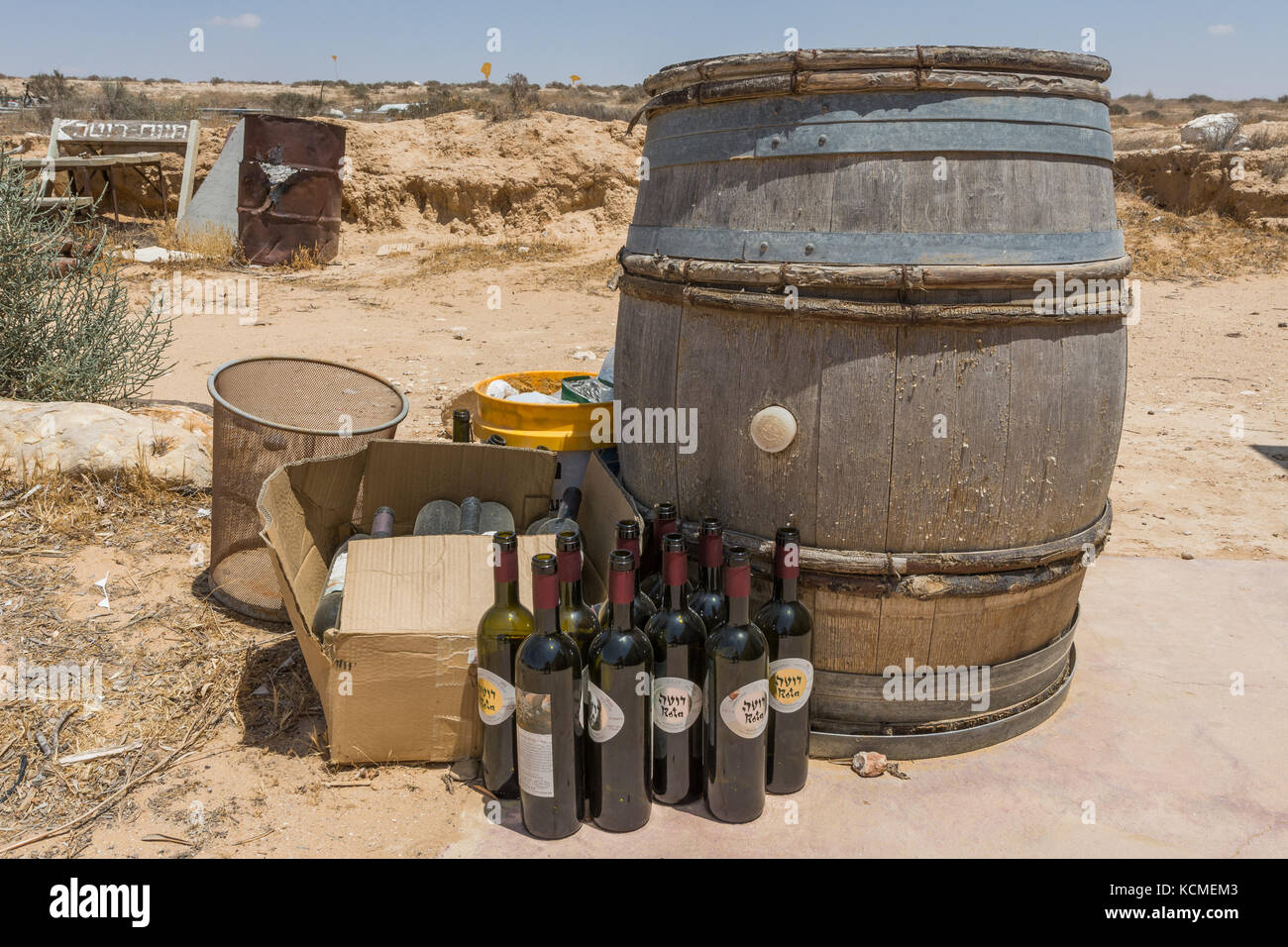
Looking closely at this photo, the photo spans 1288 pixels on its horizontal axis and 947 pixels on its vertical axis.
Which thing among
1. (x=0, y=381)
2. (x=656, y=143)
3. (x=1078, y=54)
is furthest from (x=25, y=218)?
(x=1078, y=54)

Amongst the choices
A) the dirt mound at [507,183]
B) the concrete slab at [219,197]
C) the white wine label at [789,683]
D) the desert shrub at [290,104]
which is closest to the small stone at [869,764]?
the white wine label at [789,683]

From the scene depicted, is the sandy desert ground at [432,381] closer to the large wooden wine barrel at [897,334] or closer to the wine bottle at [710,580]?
the wine bottle at [710,580]

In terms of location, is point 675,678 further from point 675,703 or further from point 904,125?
point 904,125

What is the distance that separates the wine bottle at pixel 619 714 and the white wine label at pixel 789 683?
32 centimetres

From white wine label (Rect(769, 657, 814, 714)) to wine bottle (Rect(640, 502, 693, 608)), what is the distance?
34 cm

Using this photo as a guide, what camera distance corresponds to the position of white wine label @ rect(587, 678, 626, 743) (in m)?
2.35

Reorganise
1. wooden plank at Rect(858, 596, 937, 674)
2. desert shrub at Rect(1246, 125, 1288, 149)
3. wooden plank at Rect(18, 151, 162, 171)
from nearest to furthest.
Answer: wooden plank at Rect(858, 596, 937, 674), wooden plank at Rect(18, 151, 162, 171), desert shrub at Rect(1246, 125, 1288, 149)

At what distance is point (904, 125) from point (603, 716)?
1.65 m

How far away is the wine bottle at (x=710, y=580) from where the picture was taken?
250 cm

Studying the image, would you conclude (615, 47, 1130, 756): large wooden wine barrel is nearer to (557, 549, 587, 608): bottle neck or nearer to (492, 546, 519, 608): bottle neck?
(557, 549, 587, 608): bottle neck

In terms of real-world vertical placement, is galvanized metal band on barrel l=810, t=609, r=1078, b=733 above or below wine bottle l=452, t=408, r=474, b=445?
below

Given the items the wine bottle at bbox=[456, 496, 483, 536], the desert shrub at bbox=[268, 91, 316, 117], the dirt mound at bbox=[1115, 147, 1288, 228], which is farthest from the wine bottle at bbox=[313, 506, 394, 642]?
the desert shrub at bbox=[268, 91, 316, 117]

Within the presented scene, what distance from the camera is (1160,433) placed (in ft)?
20.4

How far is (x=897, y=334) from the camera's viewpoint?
97.3 inches
